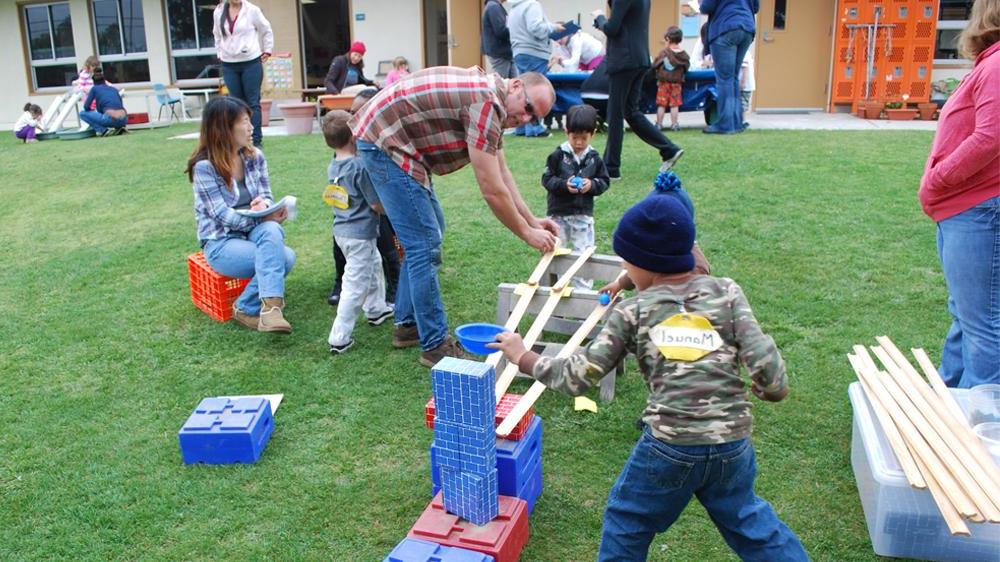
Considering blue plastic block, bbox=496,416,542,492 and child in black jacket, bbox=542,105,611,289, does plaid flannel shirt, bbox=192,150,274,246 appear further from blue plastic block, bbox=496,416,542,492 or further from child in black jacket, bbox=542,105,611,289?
blue plastic block, bbox=496,416,542,492

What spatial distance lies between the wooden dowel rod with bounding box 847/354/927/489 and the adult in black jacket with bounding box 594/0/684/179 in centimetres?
440

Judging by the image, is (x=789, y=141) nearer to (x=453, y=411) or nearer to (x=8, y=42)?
(x=453, y=411)

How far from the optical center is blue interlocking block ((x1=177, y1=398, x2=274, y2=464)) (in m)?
3.30

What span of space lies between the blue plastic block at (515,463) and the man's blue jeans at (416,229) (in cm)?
132

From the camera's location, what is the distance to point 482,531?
2572mm

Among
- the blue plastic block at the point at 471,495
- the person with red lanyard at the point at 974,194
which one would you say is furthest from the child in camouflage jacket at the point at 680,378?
the person with red lanyard at the point at 974,194

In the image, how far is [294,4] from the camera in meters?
17.1

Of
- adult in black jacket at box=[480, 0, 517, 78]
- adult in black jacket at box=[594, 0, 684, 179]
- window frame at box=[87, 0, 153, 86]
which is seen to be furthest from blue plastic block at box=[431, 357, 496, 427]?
window frame at box=[87, 0, 153, 86]

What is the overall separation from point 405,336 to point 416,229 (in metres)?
0.72

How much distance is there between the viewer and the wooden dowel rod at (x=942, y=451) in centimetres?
233

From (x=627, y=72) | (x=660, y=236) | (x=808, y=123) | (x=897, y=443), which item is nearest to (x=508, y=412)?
(x=660, y=236)

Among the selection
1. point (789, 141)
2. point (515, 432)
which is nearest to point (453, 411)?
point (515, 432)

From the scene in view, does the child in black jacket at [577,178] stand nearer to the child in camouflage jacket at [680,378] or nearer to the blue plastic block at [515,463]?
the blue plastic block at [515,463]

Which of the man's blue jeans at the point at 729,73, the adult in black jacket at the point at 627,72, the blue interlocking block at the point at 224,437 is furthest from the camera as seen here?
the man's blue jeans at the point at 729,73
